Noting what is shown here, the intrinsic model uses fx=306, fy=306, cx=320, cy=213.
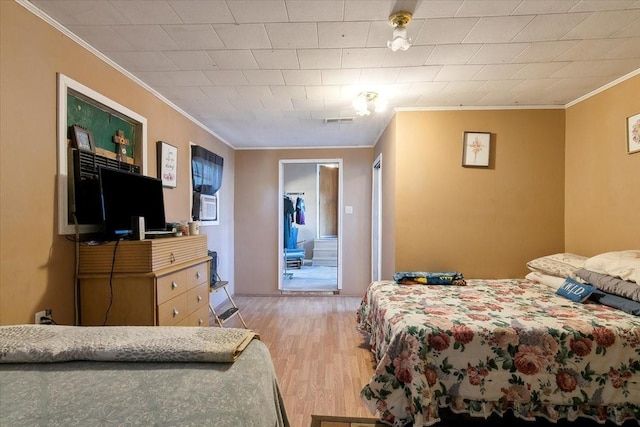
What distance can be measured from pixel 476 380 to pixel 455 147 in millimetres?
2162

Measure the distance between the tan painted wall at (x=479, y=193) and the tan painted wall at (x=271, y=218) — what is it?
1655 mm

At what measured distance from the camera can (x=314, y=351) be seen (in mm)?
2795

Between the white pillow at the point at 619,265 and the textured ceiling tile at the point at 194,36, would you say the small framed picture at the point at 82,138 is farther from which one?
the white pillow at the point at 619,265

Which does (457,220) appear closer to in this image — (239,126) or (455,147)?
(455,147)

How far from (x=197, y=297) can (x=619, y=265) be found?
116 inches


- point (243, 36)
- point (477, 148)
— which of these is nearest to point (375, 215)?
point (477, 148)

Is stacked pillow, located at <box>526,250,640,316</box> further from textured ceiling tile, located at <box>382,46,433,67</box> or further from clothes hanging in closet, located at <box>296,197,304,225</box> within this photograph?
clothes hanging in closet, located at <box>296,197,304,225</box>

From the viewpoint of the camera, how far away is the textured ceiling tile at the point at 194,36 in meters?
1.77

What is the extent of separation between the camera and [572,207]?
2.93 meters

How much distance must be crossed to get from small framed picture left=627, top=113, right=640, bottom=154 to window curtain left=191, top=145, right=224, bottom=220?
12.7 feet

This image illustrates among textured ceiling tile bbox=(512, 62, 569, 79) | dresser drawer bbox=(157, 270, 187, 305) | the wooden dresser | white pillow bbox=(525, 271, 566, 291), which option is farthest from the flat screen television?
white pillow bbox=(525, 271, 566, 291)

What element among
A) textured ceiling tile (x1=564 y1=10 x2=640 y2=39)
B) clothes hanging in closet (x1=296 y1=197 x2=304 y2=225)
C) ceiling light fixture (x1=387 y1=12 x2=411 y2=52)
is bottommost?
clothes hanging in closet (x1=296 y1=197 x2=304 y2=225)

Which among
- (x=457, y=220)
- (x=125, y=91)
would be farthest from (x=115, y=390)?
(x=457, y=220)

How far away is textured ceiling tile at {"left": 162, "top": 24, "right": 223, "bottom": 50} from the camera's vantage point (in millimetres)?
1767
